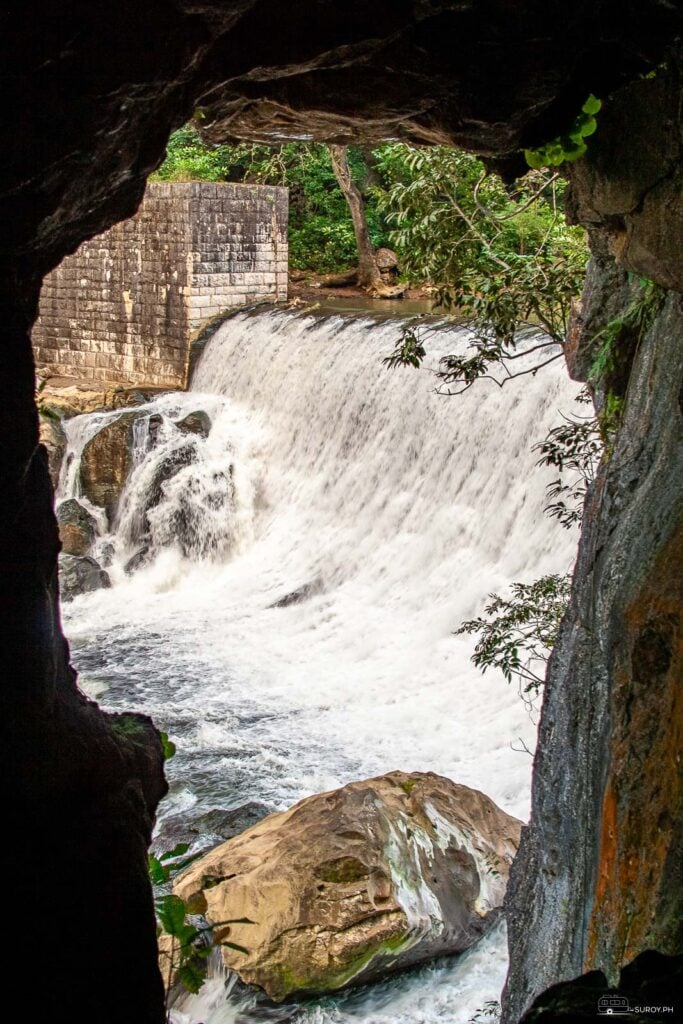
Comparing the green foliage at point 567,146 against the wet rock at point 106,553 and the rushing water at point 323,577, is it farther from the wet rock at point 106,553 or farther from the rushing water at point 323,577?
the wet rock at point 106,553

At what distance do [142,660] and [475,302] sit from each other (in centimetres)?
518

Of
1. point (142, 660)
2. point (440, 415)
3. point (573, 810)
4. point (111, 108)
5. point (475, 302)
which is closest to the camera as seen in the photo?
point (111, 108)

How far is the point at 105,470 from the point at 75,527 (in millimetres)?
816

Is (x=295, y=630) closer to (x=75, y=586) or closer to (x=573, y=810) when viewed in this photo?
(x=75, y=586)

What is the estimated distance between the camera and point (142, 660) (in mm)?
9820

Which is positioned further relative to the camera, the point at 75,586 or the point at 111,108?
the point at 75,586

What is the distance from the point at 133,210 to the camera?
3.42 meters

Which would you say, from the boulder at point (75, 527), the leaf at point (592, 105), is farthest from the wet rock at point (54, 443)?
the leaf at point (592, 105)

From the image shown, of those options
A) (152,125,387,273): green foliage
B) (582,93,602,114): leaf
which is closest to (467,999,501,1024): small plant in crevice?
(582,93,602,114): leaf

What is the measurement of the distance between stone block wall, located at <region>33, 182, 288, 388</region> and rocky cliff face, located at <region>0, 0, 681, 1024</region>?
1056 cm

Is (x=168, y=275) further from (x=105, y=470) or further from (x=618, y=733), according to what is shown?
(x=618, y=733)

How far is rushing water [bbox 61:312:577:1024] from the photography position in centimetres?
763

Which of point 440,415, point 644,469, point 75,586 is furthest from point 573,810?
point 75,586

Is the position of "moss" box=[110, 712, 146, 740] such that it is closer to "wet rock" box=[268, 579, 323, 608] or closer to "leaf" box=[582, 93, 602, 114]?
"leaf" box=[582, 93, 602, 114]
